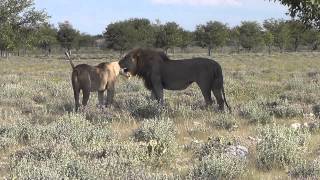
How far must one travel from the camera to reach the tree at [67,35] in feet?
311

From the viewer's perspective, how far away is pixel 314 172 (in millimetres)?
5875

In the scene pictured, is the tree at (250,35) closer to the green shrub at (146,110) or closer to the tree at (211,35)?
the tree at (211,35)

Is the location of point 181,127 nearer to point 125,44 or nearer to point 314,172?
point 314,172

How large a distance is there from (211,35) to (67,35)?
87.5 feet

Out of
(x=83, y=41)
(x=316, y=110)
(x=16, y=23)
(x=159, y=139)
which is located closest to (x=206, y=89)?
(x=316, y=110)

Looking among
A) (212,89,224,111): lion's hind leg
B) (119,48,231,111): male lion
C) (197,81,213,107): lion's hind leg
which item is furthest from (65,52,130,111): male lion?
(212,89,224,111): lion's hind leg

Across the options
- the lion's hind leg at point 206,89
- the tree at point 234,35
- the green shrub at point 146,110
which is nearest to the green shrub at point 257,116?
the lion's hind leg at point 206,89

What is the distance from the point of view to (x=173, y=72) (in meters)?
12.9

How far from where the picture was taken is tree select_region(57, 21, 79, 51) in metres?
94.8

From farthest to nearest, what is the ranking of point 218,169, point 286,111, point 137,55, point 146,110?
point 137,55
point 146,110
point 286,111
point 218,169

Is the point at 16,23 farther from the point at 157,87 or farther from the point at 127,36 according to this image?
the point at 127,36

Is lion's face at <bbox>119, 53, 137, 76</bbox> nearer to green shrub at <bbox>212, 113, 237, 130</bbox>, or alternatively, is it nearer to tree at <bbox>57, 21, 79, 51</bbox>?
green shrub at <bbox>212, 113, 237, 130</bbox>

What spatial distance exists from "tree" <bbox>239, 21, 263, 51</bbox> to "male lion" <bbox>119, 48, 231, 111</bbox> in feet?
255

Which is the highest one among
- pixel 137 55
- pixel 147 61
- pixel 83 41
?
pixel 137 55
